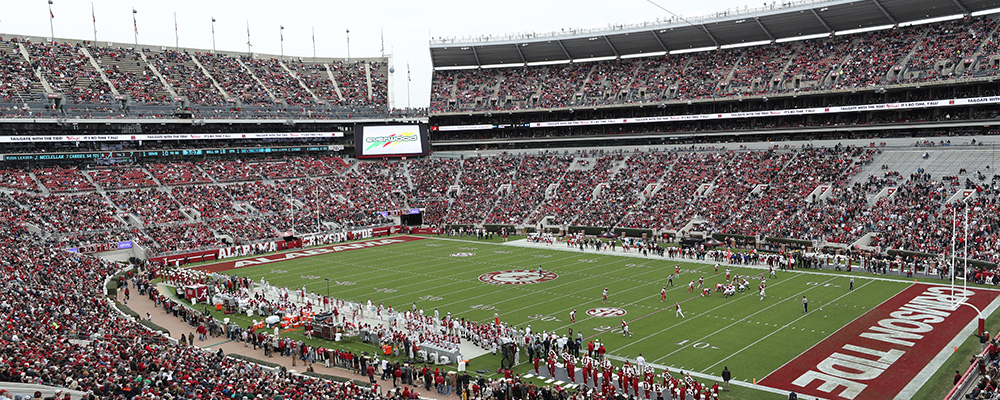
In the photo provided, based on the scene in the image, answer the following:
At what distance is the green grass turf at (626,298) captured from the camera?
21453mm

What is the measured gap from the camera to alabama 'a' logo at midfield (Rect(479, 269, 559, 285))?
1312 inches

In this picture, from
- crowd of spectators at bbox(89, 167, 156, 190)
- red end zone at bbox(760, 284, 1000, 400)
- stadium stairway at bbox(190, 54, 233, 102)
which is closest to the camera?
red end zone at bbox(760, 284, 1000, 400)

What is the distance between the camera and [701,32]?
199ft

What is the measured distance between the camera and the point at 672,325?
24.3m

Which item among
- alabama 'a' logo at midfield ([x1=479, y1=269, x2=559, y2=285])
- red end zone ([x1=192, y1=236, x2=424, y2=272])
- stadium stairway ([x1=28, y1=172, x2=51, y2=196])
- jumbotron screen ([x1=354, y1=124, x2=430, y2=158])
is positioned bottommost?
red end zone ([x1=192, y1=236, x2=424, y2=272])

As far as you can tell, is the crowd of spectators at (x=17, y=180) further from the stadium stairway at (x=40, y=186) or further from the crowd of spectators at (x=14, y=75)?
the crowd of spectators at (x=14, y=75)

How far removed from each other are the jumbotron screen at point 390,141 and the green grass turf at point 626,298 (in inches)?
971

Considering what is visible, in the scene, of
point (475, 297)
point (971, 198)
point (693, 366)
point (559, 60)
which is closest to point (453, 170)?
point (559, 60)

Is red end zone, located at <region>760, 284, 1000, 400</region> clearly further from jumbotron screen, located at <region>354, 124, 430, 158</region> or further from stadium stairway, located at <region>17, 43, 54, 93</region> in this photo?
stadium stairway, located at <region>17, 43, 54, 93</region>

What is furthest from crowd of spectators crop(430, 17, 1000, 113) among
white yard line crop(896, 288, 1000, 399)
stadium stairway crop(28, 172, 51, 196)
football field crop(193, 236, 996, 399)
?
stadium stairway crop(28, 172, 51, 196)

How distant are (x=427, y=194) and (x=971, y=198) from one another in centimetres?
4141

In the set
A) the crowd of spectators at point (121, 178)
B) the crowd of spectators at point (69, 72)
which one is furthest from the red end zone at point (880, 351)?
the crowd of spectators at point (69, 72)

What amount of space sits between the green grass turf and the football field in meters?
0.06

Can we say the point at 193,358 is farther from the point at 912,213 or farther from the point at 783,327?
the point at 912,213
